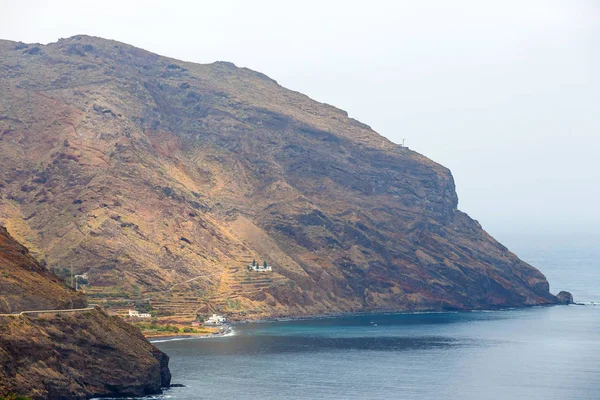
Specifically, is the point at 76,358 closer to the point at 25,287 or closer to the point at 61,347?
the point at 61,347

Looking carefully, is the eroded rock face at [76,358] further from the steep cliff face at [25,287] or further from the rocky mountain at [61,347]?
the steep cliff face at [25,287]

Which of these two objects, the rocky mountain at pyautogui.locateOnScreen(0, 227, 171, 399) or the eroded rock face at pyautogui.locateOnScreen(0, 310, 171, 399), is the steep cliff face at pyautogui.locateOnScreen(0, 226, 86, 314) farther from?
the eroded rock face at pyautogui.locateOnScreen(0, 310, 171, 399)

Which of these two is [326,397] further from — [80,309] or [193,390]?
[80,309]

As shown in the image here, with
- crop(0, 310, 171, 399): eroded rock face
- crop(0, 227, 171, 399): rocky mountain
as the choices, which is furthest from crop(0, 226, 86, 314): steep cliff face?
crop(0, 310, 171, 399): eroded rock face

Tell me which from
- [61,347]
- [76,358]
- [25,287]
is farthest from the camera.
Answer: [25,287]

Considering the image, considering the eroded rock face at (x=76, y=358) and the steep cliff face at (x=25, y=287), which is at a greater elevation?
the steep cliff face at (x=25, y=287)

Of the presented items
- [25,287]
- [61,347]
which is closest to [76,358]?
[61,347]

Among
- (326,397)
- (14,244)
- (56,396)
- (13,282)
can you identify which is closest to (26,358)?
(56,396)

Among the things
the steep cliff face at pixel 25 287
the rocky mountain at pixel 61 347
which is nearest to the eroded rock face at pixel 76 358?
the rocky mountain at pixel 61 347
